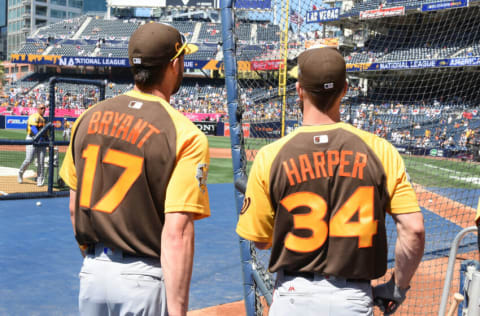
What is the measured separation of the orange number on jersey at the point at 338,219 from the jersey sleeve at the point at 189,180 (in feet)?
1.40

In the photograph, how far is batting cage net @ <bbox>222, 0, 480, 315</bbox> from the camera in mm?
4051

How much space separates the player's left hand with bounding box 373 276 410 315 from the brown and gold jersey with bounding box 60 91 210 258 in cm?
92

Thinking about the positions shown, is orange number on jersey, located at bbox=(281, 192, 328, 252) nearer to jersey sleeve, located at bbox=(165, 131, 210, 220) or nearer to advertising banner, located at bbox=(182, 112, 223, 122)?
jersey sleeve, located at bbox=(165, 131, 210, 220)

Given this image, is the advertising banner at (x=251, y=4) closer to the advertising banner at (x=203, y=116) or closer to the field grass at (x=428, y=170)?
the field grass at (x=428, y=170)

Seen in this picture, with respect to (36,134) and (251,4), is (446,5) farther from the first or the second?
(251,4)

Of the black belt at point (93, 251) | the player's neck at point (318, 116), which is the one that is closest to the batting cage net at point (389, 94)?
the player's neck at point (318, 116)

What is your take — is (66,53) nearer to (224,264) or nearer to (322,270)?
(224,264)

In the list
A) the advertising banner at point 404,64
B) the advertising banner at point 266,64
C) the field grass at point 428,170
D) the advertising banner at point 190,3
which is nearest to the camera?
the advertising banner at point 266,64

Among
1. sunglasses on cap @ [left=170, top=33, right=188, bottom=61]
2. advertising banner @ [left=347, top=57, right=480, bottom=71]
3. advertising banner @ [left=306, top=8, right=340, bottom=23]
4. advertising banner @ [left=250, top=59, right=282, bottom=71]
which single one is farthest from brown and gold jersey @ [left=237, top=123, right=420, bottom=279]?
advertising banner @ [left=347, top=57, right=480, bottom=71]

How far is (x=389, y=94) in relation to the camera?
49.4 feet

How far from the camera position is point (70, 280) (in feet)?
19.0

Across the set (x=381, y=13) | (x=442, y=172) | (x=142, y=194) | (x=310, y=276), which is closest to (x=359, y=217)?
(x=310, y=276)

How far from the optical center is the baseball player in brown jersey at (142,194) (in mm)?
2121

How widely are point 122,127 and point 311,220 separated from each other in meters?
0.99
